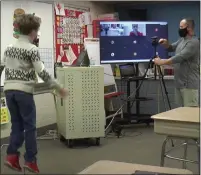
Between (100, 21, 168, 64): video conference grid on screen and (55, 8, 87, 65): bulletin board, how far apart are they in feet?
1.77

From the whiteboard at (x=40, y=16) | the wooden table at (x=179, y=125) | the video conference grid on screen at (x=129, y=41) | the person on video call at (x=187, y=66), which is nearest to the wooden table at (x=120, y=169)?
the wooden table at (x=179, y=125)

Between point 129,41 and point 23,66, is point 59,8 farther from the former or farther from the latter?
point 23,66

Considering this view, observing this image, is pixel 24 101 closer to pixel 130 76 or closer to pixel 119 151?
pixel 119 151

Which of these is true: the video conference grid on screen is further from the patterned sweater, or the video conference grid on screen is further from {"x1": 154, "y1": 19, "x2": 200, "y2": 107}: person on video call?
the patterned sweater

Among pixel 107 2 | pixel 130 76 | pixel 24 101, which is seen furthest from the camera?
pixel 107 2

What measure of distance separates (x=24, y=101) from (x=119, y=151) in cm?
138

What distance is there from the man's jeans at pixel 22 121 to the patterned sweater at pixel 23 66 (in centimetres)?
7

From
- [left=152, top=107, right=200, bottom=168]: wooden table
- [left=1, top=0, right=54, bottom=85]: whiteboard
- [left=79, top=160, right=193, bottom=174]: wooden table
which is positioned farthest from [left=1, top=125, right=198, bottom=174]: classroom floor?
[left=79, top=160, right=193, bottom=174]: wooden table

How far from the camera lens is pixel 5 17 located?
386cm

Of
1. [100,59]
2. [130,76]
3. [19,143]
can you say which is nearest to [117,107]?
[130,76]

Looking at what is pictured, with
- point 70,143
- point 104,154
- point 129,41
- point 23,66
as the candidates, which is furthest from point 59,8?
point 23,66

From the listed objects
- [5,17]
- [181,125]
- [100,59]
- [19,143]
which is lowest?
[19,143]

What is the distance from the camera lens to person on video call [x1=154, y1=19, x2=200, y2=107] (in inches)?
143

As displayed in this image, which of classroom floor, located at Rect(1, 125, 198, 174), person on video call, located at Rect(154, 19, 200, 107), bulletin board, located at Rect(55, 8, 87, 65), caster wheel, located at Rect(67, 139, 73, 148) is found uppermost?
bulletin board, located at Rect(55, 8, 87, 65)
